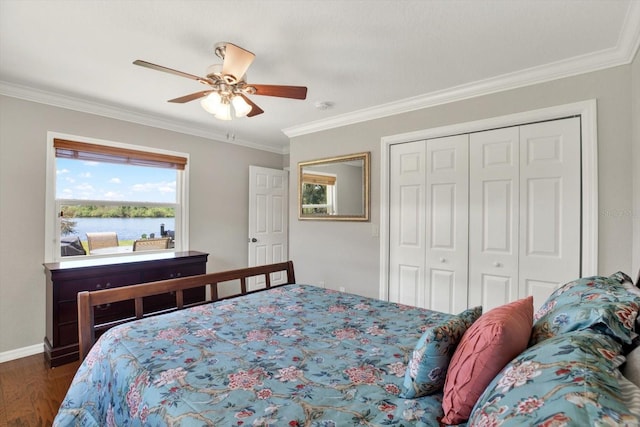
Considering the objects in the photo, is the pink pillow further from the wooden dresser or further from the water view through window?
the water view through window

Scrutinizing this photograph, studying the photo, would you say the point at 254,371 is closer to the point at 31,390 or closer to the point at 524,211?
the point at 31,390

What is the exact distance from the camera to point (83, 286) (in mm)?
2795

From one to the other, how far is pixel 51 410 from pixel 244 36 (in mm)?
2772

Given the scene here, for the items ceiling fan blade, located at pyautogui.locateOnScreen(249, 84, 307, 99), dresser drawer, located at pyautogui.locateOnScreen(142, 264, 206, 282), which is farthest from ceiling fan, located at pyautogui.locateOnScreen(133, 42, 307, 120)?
dresser drawer, located at pyautogui.locateOnScreen(142, 264, 206, 282)

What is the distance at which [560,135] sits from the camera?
7.88 feet

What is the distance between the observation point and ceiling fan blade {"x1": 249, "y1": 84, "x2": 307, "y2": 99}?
6.67ft

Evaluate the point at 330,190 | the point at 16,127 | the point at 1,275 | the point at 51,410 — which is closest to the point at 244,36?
the point at 330,190

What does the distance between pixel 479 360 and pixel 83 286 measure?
3.24 metres

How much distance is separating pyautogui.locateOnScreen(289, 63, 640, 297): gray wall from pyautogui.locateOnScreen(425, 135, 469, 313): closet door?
0.28 metres

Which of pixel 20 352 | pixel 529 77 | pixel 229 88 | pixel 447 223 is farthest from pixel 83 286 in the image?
pixel 529 77

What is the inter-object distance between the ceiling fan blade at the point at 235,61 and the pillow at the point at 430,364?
66.5 inches

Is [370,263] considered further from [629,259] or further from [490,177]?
[629,259]

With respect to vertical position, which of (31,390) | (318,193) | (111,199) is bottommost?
(31,390)

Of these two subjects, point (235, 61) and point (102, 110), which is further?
point (102, 110)
